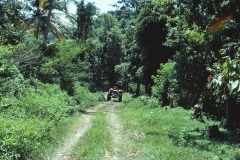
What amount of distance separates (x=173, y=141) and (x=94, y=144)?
10.6 feet

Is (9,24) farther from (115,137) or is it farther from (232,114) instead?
(232,114)

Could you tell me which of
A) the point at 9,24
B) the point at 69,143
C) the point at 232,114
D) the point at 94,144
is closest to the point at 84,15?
the point at 9,24

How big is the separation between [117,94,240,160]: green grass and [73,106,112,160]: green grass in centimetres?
89

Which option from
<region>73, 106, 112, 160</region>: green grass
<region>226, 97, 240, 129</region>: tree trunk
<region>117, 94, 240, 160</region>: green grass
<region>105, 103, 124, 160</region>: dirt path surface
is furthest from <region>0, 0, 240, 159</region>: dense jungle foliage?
<region>105, 103, 124, 160</region>: dirt path surface

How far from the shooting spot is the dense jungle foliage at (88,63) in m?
8.81

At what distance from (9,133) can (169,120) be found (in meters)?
10.1

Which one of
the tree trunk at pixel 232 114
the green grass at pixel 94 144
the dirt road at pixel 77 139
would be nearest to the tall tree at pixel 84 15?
the dirt road at pixel 77 139

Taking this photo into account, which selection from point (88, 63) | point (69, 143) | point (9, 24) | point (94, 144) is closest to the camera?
point (94, 144)

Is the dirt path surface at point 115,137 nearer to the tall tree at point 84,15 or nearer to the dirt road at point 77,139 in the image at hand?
the dirt road at point 77,139

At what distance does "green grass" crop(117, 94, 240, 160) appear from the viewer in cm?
934

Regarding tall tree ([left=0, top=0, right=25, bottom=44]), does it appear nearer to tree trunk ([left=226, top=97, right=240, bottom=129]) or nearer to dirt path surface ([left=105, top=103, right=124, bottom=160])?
dirt path surface ([left=105, top=103, right=124, bottom=160])

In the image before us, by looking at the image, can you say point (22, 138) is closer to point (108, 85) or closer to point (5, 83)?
point (5, 83)

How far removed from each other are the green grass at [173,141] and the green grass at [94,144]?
885 mm

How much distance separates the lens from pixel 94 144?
1051 cm
